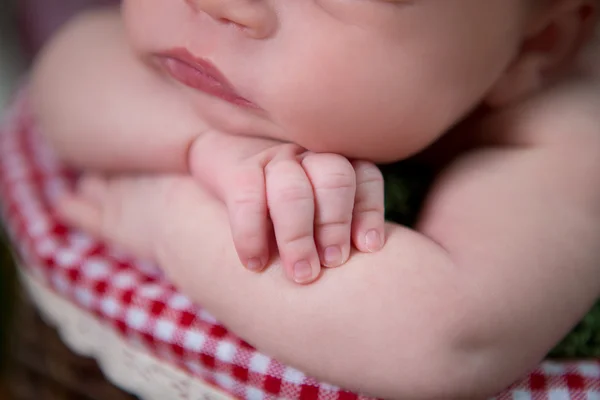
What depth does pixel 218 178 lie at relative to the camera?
1.93 ft

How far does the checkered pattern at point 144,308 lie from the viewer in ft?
1.88

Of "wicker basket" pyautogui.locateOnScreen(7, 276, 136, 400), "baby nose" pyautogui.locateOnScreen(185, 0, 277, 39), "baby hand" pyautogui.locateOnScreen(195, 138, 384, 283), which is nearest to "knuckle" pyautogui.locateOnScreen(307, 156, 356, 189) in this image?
"baby hand" pyautogui.locateOnScreen(195, 138, 384, 283)

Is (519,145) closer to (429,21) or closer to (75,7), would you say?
(429,21)

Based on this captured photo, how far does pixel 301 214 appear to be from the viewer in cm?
53

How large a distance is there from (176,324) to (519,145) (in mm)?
346

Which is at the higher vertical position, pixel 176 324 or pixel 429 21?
pixel 429 21

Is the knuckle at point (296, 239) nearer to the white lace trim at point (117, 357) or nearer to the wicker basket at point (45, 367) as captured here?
the white lace trim at point (117, 357)

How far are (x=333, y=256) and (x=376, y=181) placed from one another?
81 millimetres

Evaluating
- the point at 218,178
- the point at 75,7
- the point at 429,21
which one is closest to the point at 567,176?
the point at 429,21

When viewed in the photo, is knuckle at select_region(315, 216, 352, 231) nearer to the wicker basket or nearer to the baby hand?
the baby hand

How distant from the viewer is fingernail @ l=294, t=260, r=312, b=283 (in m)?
0.53

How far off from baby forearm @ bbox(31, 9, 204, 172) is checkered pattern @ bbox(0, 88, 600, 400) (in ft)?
0.24

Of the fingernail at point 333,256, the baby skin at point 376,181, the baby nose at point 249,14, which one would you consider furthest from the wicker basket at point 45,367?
the baby nose at point 249,14

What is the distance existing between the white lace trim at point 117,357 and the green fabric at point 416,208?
0.24 meters
